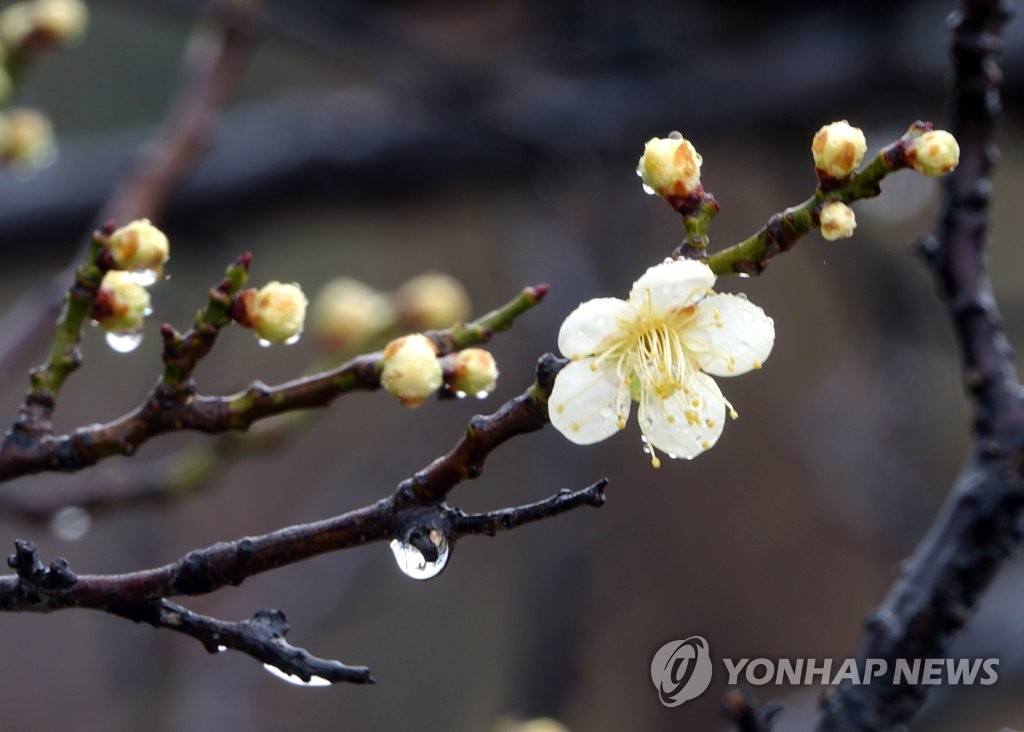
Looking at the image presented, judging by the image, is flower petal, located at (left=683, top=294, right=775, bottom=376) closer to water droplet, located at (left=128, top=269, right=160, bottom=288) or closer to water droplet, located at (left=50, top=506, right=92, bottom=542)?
water droplet, located at (left=128, top=269, right=160, bottom=288)

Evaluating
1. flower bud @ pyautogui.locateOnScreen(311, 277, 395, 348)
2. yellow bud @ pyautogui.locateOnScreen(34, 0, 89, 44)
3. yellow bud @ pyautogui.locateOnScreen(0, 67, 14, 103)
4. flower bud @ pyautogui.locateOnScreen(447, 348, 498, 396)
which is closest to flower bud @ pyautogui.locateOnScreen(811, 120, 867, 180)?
flower bud @ pyautogui.locateOnScreen(447, 348, 498, 396)

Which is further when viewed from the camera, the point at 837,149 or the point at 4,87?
the point at 4,87

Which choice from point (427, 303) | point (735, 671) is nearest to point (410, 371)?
point (735, 671)

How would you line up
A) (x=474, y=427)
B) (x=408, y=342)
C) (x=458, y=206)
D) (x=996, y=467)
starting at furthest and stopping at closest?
(x=458, y=206) → (x=996, y=467) → (x=408, y=342) → (x=474, y=427)

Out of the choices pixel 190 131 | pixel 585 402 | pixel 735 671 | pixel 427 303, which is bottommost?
pixel 735 671

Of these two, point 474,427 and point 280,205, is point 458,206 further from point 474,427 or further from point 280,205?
point 474,427

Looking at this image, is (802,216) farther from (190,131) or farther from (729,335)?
(190,131)

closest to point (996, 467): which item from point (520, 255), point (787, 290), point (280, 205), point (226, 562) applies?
point (226, 562)
